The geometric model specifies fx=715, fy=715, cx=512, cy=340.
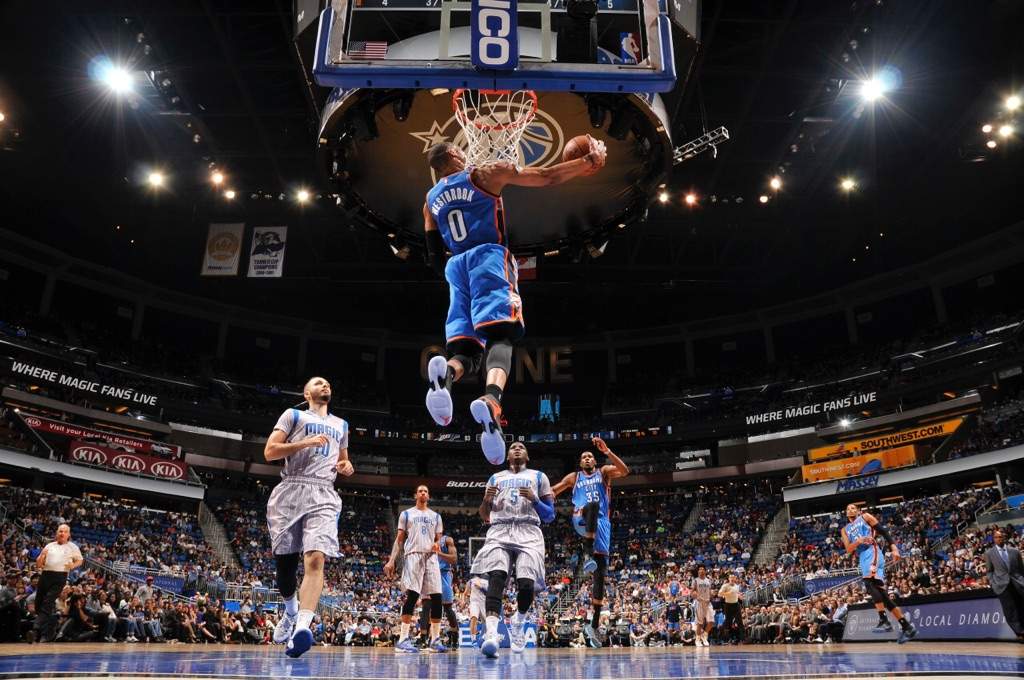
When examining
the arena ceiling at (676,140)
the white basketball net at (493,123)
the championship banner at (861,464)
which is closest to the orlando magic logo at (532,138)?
the white basketball net at (493,123)

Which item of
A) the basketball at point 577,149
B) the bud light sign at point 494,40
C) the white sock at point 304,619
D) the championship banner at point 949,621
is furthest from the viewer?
the championship banner at point 949,621

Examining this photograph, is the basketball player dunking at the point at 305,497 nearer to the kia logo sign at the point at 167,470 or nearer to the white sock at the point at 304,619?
the white sock at the point at 304,619

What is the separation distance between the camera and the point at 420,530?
412 inches

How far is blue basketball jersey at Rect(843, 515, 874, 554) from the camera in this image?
11234 millimetres

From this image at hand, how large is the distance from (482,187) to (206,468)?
33.0 meters

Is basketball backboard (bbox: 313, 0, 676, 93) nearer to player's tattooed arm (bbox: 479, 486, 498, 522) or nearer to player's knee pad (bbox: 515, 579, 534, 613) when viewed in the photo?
player's tattooed arm (bbox: 479, 486, 498, 522)

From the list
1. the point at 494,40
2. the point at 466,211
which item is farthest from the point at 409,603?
the point at 494,40

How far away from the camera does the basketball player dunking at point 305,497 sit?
5254 mm

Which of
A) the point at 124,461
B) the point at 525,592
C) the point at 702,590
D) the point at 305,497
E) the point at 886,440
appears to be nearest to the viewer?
the point at 305,497

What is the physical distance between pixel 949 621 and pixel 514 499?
10803 millimetres

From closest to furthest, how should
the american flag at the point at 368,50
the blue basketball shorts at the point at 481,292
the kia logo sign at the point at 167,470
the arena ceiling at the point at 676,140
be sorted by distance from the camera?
the blue basketball shorts at the point at 481,292 < the american flag at the point at 368,50 < the arena ceiling at the point at 676,140 < the kia logo sign at the point at 167,470

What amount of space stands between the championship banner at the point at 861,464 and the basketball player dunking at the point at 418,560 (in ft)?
83.7

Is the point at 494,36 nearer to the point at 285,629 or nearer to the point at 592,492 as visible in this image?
the point at 285,629

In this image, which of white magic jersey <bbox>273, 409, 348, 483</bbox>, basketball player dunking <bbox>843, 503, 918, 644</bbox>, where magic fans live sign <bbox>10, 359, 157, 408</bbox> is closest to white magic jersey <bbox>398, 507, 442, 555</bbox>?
white magic jersey <bbox>273, 409, 348, 483</bbox>
